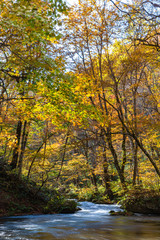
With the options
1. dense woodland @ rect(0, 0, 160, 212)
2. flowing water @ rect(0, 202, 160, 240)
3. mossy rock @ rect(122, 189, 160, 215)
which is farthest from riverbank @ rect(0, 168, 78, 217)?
mossy rock @ rect(122, 189, 160, 215)

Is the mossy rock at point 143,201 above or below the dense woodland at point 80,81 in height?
below

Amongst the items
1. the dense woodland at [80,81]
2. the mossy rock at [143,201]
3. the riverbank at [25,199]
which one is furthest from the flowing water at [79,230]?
the dense woodland at [80,81]

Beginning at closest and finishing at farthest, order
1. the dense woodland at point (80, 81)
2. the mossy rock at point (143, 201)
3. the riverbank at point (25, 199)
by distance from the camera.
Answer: the dense woodland at point (80, 81), the mossy rock at point (143, 201), the riverbank at point (25, 199)

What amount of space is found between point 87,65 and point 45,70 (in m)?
6.16

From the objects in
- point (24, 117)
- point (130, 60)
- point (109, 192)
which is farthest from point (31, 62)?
point (109, 192)

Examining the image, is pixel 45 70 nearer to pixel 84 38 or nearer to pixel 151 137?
pixel 84 38

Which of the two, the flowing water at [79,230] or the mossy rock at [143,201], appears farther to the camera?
the mossy rock at [143,201]

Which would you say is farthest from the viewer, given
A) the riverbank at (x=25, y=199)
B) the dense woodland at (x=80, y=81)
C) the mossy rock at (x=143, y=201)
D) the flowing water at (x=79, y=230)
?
the riverbank at (x=25, y=199)

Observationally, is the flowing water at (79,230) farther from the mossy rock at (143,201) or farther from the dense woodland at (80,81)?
the dense woodland at (80,81)

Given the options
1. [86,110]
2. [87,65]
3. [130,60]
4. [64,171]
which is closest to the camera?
[86,110]

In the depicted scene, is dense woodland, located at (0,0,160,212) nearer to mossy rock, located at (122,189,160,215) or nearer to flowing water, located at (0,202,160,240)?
mossy rock, located at (122,189,160,215)

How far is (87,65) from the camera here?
38.3 ft

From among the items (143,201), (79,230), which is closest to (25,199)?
(79,230)

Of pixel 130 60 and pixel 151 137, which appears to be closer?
pixel 130 60
